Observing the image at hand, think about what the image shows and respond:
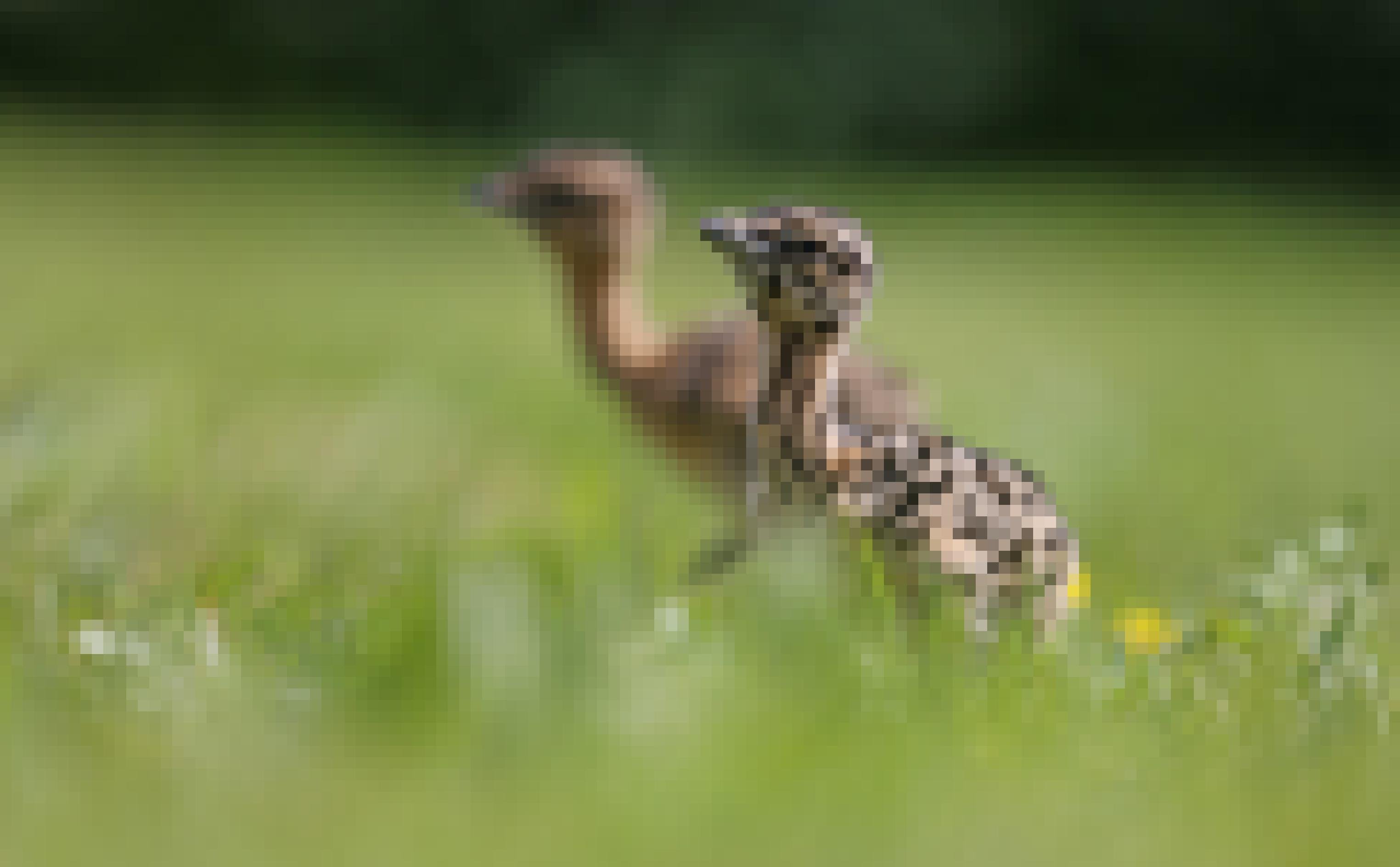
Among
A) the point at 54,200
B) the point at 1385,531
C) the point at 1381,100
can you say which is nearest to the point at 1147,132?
the point at 1381,100

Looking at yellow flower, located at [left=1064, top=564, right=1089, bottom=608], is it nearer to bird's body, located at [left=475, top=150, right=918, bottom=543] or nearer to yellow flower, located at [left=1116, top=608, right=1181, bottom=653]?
yellow flower, located at [left=1116, top=608, right=1181, bottom=653]

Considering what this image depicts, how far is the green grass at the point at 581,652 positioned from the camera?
1.78 metres

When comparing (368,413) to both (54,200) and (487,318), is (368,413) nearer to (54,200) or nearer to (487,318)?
(487,318)

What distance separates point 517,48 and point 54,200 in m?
4.57

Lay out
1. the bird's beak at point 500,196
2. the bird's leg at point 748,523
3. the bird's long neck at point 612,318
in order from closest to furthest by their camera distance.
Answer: the bird's leg at point 748,523
the bird's long neck at point 612,318
the bird's beak at point 500,196

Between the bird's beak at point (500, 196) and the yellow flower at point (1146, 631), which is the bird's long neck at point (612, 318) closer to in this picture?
the bird's beak at point (500, 196)

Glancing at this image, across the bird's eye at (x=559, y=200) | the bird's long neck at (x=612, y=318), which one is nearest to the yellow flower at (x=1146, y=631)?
the bird's long neck at (x=612, y=318)

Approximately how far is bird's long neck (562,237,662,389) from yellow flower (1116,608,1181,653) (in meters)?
1.37

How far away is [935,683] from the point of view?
216 cm

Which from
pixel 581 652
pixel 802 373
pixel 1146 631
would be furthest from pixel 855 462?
pixel 581 652

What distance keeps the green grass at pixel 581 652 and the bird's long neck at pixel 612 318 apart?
6.8 inches

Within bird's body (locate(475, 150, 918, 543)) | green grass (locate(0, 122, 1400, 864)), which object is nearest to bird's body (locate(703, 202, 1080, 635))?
green grass (locate(0, 122, 1400, 864))

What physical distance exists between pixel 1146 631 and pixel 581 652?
97 centimetres

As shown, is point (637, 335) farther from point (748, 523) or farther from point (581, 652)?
point (581, 652)
